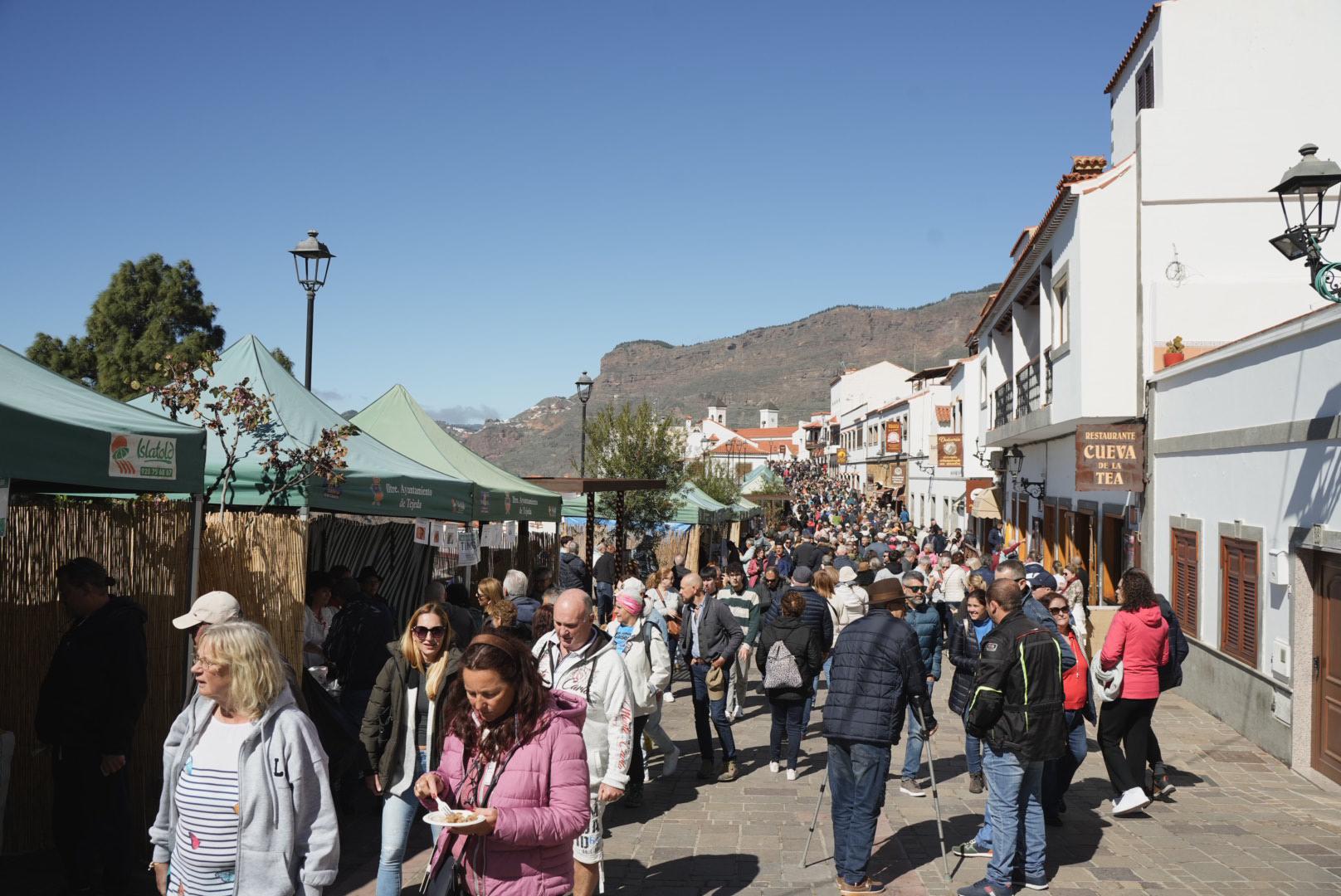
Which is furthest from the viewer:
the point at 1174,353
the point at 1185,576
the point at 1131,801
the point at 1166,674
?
the point at 1174,353

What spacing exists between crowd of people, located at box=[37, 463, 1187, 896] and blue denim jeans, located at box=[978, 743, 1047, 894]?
0.05ft

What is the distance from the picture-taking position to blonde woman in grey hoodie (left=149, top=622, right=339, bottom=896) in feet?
11.6

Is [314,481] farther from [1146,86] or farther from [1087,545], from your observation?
[1146,86]

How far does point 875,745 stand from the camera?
19.7 ft

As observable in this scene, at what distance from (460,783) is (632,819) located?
4.49 meters

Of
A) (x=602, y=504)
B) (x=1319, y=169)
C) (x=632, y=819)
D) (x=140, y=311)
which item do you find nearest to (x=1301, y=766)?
(x=1319, y=169)

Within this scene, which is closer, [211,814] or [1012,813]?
[211,814]

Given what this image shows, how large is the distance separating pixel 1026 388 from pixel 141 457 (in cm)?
1760

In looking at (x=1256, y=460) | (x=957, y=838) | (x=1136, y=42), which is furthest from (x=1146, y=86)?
(x=957, y=838)

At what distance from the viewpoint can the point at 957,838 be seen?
7.23 metres

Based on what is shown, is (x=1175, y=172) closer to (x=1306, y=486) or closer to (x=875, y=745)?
(x=1306, y=486)

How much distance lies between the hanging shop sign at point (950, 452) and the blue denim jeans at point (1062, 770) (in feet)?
83.4

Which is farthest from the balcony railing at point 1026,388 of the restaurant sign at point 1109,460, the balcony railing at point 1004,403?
the restaurant sign at point 1109,460

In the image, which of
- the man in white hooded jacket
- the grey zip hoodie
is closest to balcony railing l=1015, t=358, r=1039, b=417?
the man in white hooded jacket
